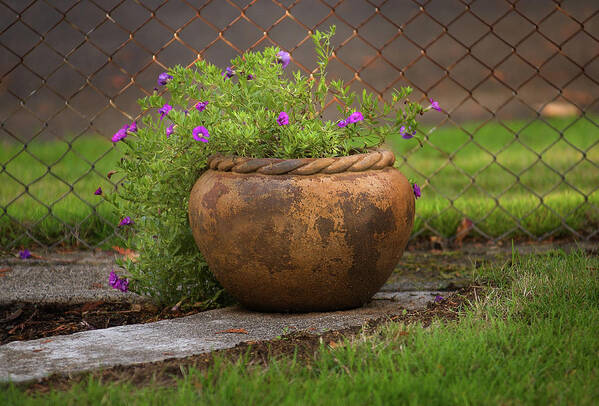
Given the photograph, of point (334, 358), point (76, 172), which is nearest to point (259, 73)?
point (334, 358)

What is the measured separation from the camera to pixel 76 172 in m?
4.70

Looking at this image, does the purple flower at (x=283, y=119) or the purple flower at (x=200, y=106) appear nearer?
the purple flower at (x=283, y=119)

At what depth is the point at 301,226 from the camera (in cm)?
216

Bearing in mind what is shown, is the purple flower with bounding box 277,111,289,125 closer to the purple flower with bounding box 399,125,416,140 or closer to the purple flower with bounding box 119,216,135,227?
the purple flower with bounding box 399,125,416,140

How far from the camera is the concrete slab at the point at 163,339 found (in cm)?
186

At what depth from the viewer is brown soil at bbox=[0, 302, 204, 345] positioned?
2.37 metres

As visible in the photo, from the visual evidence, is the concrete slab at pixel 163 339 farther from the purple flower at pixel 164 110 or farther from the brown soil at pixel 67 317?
the purple flower at pixel 164 110

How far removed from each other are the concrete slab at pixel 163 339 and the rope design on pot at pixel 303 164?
49 centimetres

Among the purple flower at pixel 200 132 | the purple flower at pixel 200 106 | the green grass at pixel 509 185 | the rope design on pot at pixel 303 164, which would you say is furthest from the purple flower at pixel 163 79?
the green grass at pixel 509 185

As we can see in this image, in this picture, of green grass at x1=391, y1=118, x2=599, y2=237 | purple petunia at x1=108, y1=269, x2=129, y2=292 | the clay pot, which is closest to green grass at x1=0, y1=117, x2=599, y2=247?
green grass at x1=391, y1=118, x2=599, y2=237

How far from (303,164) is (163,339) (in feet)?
2.31

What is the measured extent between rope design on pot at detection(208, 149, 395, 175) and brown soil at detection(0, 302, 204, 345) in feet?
2.06

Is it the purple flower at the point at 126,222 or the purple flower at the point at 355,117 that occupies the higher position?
the purple flower at the point at 355,117

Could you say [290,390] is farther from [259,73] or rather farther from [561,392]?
[259,73]
